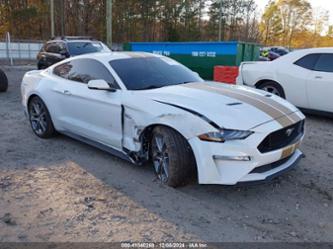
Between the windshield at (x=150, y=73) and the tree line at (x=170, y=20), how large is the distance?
3755cm

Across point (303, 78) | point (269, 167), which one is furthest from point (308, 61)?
point (269, 167)

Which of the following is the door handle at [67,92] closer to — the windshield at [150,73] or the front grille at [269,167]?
the windshield at [150,73]

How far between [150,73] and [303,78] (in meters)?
3.86

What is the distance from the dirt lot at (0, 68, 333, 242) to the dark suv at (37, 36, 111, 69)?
847 cm

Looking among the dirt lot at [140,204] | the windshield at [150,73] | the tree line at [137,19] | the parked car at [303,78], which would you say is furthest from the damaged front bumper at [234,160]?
the tree line at [137,19]

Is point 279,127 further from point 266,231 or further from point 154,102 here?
point 154,102

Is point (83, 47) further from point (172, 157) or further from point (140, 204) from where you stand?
point (140, 204)

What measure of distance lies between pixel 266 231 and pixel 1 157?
12.1 ft

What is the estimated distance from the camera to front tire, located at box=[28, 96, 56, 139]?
5719 millimetres

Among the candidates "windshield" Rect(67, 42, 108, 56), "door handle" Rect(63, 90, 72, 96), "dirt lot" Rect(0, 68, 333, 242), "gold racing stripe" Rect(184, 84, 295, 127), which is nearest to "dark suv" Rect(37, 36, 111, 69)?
"windshield" Rect(67, 42, 108, 56)

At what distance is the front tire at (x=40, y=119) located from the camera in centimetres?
572

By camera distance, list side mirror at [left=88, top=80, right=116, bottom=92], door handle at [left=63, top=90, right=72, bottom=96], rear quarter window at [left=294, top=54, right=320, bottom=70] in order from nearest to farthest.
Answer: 1. side mirror at [left=88, top=80, right=116, bottom=92]
2. door handle at [left=63, top=90, right=72, bottom=96]
3. rear quarter window at [left=294, top=54, right=320, bottom=70]

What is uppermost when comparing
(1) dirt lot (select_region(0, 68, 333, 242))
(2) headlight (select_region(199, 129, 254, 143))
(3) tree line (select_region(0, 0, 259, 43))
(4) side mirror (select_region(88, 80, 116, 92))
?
(3) tree line (select_region(0, 0, 259, 43))

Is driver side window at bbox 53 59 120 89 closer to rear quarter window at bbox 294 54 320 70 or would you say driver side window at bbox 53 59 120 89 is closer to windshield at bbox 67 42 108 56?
rear quarter window at bbox 294 54 320 70
